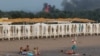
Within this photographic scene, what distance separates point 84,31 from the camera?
49.1m

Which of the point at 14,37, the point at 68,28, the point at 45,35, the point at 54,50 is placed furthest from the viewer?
the point at 68,28

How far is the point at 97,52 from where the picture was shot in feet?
105

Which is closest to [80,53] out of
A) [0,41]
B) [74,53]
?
[74,53]

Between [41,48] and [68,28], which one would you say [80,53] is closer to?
[41,48]

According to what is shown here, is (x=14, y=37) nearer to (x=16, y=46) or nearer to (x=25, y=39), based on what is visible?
(x=25, y=39)

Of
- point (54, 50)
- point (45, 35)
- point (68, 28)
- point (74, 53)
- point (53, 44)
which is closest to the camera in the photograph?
point (74, 53)

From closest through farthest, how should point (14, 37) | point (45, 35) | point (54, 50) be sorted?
point (54, 50) < point (14, 37) < point (45, 35)

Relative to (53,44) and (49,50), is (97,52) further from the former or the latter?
(53,44)

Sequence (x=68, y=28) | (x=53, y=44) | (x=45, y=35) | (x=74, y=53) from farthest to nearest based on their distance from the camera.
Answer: (x=68, y=28) < (x=45, y=35) < (x=53, y=44) < (x=74, y=53)

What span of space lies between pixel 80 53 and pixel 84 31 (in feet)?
60.5

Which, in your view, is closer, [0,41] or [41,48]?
[41,48]

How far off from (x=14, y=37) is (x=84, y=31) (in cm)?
1130

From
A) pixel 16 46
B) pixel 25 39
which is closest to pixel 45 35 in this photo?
pixel 25 39

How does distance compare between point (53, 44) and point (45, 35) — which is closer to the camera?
point (53, 44)
